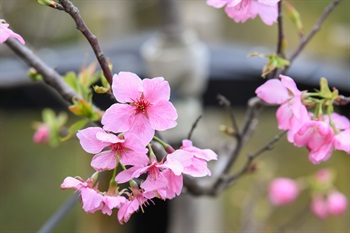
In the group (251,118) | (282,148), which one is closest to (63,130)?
(251,118)

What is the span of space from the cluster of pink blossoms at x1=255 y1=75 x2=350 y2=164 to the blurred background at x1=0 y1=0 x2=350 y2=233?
43 centimetres

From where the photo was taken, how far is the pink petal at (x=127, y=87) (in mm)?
565

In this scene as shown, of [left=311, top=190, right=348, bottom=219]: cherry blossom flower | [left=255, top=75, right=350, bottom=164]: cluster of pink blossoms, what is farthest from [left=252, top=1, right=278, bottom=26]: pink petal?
[left=311, top=190, right=348, bottom=219]: cherry blossom flower

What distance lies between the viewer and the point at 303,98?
2.18ft

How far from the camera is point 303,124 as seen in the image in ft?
2.13

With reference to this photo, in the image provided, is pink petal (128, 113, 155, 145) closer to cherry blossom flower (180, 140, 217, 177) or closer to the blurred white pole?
cherry blossom flower (180, 140, 217, 177)

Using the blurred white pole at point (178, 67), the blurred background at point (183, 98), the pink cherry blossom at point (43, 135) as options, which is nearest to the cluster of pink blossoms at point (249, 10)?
the blurred background at point (183, 98)

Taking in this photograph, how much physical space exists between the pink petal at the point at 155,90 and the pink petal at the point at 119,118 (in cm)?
2

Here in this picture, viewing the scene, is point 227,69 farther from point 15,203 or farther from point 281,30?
point 15,203

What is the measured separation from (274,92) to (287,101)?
0.02m

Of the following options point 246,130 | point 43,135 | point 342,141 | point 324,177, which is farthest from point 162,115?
point 324,177

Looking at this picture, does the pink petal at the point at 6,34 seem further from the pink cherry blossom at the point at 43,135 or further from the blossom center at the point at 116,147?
the pink cherry blossom at the point at 43,135

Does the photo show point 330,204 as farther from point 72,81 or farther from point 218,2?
point 218,2

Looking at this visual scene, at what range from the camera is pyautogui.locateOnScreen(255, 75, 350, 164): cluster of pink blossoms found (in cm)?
65
